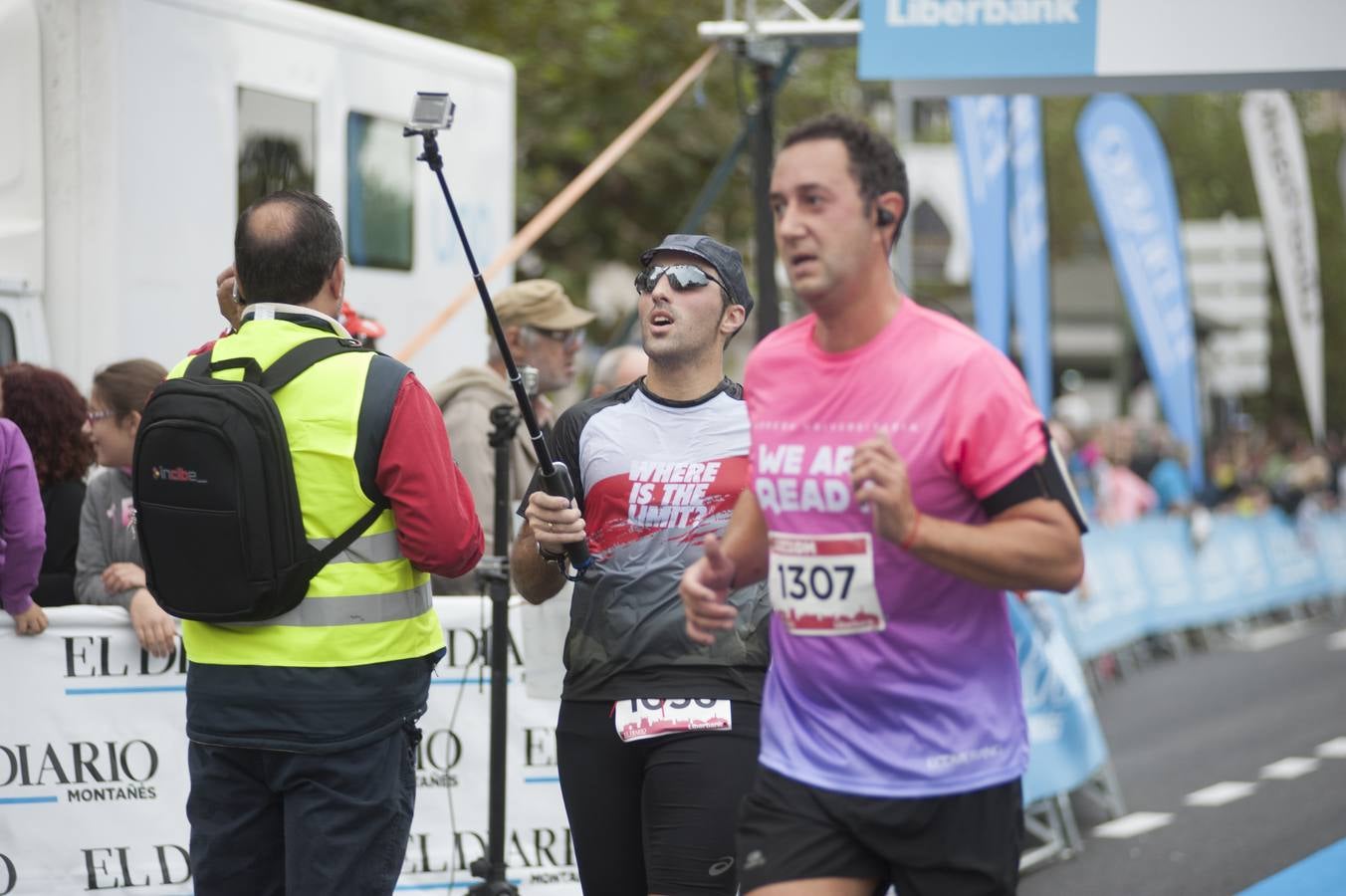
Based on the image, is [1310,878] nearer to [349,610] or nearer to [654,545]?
[654,545]

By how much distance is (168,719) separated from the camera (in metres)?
5.75

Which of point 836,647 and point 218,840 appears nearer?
point 836,647

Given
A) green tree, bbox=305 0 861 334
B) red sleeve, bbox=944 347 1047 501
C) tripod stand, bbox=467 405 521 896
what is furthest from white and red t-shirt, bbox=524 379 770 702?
green tree, bbox=305 0 861 334

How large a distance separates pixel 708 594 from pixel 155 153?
17.0 ft

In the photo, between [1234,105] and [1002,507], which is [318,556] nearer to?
[1002,507]

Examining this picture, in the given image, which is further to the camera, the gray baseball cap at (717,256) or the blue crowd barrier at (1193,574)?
the blue crowd barrier at (1193,574)

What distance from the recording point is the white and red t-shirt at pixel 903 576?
3.17m

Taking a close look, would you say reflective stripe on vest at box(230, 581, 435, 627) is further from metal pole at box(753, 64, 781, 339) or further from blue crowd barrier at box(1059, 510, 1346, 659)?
blue crowd barrier at box(1059, 510, 1346, 659)

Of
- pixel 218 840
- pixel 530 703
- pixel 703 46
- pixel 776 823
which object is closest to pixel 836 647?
pixel 776 823

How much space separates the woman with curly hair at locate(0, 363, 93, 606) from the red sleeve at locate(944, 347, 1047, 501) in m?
3.58

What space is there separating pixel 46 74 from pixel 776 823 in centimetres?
560

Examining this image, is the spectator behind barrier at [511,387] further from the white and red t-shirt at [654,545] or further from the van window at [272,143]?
the van window at [272,143]

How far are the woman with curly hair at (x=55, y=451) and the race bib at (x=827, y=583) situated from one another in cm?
328

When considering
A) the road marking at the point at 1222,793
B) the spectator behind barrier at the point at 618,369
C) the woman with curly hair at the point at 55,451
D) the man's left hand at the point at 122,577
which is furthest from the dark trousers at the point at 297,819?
the road marking at the point at 1222,793
